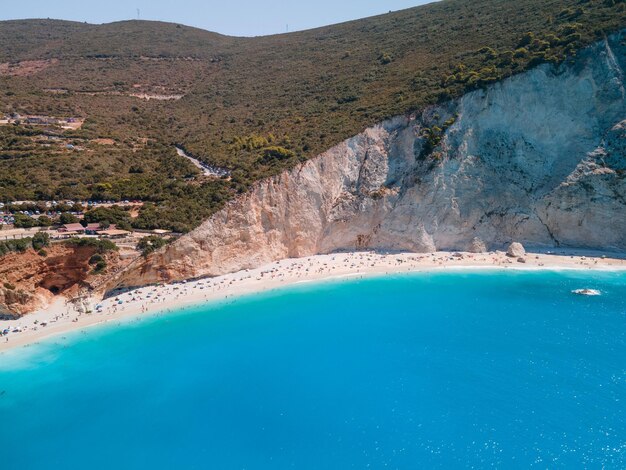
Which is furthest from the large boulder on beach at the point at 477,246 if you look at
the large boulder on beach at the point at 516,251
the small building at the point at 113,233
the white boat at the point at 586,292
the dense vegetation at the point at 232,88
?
the small building at the point at 113,233

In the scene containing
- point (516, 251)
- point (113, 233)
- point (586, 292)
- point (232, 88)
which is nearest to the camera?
point (586, 292)

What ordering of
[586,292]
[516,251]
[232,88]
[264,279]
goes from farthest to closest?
[232,88] < [516,251] < [264,279] < [586,292]

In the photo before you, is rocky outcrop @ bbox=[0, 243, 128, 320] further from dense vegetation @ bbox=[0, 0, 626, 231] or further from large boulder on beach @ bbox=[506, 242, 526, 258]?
large boulder on beach @ bbox=[506, 242, 526, 258]

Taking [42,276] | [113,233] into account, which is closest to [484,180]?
[113,233]

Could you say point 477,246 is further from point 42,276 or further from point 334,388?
point 42,276

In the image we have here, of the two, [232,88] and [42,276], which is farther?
[232,88]

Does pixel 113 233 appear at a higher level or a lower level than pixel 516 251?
higher

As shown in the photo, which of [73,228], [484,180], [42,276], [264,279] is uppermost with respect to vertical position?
[73,228]

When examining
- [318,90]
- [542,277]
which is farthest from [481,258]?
[318,90]

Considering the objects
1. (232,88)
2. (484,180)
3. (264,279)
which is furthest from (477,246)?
(232,88)
